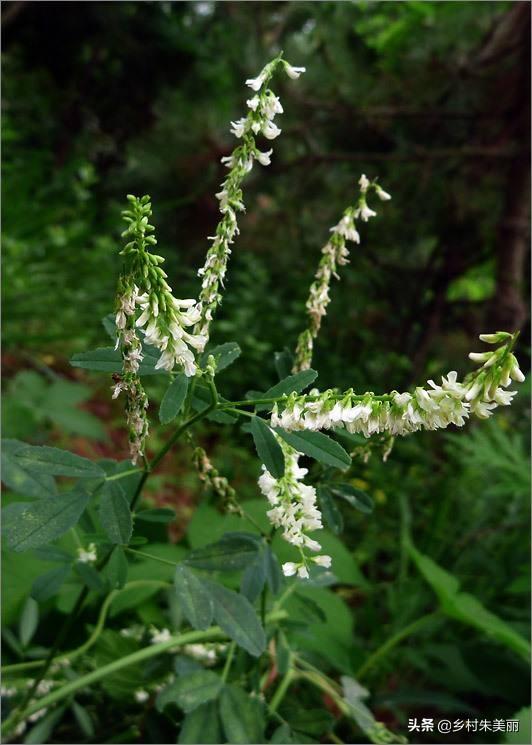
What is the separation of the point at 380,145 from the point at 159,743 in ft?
6.93

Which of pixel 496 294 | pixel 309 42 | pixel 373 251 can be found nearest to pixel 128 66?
pixel 309 42

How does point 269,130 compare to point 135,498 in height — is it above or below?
above

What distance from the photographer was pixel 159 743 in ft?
2.88

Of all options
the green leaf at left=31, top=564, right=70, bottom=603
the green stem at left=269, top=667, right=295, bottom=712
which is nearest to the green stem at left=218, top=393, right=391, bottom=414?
the green leaf at left=31, top=564, right=70, bottom=603

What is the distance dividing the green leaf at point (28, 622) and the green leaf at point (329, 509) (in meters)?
0.49

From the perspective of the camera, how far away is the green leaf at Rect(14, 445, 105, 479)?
0.62 metres

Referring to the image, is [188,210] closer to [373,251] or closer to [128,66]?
[128,66]

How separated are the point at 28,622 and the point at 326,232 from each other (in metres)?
1.86

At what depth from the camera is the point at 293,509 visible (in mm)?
589

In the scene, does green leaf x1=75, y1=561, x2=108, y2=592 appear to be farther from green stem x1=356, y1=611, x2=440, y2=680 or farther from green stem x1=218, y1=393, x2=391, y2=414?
green stem x1=356, y1=611, x2=440, y2=680

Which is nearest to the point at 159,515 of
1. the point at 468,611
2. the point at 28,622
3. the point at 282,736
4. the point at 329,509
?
the point at 329,509

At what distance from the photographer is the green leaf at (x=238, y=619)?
64 centimetres

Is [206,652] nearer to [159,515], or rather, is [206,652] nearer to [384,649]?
[159,515]

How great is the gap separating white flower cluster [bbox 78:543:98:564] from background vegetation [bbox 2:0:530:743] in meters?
0.36
